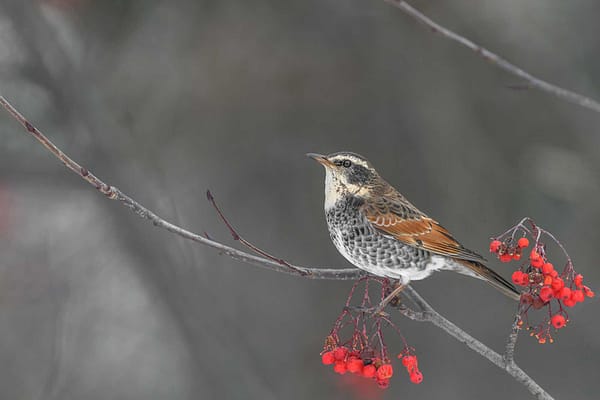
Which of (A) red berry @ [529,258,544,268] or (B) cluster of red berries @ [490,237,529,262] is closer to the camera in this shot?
(A) red berry @ [529,258,544,268]

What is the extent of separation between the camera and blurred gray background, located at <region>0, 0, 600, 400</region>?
5.49m

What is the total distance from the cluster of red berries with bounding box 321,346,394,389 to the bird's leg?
195mm

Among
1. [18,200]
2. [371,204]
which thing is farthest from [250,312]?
[371,204]

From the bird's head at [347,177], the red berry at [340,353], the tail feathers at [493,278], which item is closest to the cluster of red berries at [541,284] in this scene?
the tail feathers at [493,278]

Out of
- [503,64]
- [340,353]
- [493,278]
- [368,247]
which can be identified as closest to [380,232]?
[368,247]

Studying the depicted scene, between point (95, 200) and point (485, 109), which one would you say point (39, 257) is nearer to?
point (95, 200)

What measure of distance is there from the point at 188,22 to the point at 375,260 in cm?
337

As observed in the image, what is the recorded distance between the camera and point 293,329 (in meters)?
6.81

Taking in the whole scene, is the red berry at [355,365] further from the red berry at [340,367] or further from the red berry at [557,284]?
the red berry at [557,284]

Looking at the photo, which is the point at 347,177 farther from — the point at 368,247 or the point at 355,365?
the point at 355,365

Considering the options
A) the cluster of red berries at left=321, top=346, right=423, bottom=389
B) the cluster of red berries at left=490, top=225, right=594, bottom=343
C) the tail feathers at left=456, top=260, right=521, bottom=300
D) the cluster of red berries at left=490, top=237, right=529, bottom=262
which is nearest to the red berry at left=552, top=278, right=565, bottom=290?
the cluster of red berries at left=490, top=225, right=594, bottom=343

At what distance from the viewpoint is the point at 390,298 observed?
2957mm

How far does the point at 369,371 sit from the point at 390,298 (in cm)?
37

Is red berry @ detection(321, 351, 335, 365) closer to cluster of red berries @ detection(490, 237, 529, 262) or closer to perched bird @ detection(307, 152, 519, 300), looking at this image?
perched bird @ detection(307, 152, 519, 300)
